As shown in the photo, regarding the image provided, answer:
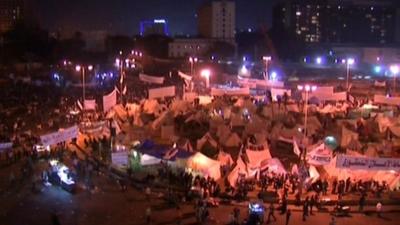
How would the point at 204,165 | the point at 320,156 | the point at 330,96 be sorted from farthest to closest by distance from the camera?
the point at 330,96 → the point at 204,165 → the point at 320,156

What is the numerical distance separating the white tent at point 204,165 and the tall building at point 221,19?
3683 inches

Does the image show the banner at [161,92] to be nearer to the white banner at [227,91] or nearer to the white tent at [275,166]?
the white banner at [227,91]

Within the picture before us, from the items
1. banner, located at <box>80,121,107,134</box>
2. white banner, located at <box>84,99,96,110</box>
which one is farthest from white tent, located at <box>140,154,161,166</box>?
white banner, located at <box>84,99,96,110</box>

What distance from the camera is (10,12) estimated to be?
377 ft

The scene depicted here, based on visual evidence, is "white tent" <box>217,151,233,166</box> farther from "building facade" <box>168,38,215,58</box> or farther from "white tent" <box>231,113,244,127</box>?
"building facade" <box>168,38,215,58</box>

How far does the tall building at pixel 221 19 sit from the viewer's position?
113750mm

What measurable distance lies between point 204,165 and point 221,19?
97240 mm

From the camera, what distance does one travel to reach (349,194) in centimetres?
1844

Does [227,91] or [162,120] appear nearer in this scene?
[162,120]

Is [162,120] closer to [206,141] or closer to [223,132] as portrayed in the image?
[223,132]

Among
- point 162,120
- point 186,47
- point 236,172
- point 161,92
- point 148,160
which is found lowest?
point 236,172

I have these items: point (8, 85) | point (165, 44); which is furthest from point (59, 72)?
point (165, 44)

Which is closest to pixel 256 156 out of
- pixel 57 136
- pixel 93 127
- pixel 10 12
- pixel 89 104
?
pixel 57 136

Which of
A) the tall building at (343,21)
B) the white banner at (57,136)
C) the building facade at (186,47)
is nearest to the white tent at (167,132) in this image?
the white banner at (57,136)
